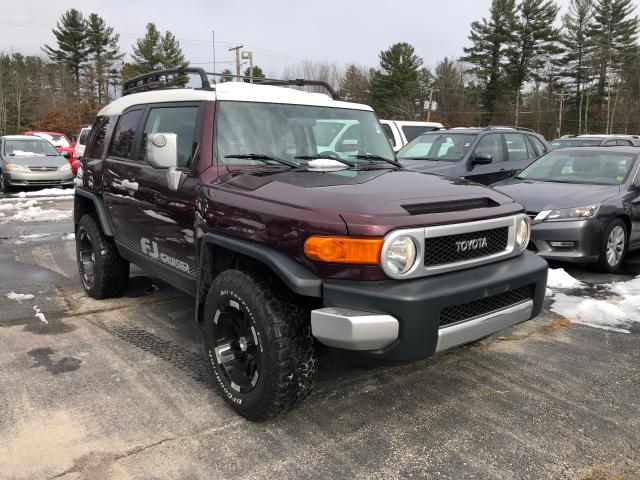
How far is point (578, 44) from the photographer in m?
51.6

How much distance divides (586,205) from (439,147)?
3893mm

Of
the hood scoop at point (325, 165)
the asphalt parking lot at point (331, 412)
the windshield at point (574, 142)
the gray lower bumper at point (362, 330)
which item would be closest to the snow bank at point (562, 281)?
the asphalt parking lot at point (331, 412)

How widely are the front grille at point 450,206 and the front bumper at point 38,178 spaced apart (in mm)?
15030

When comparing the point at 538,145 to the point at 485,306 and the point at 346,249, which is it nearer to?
the point at 485,306

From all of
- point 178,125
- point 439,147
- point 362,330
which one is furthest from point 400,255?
point 439,147

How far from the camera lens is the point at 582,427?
3.00m

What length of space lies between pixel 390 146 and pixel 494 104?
53.2m

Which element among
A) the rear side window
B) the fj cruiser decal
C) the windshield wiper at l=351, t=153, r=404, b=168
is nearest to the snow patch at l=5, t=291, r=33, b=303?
the fj cruiser decal

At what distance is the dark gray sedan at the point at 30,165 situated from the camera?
15031mm

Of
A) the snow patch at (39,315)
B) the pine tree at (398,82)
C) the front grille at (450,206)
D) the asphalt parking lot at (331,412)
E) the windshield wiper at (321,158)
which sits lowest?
the asphalt parking lot at (331,412)

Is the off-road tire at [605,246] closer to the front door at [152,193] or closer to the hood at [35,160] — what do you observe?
the front door at [152,193]

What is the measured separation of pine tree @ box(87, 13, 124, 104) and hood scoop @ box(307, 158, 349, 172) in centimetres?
5962

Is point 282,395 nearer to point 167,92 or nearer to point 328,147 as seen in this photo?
point 328,147

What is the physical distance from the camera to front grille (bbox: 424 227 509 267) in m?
2.76
